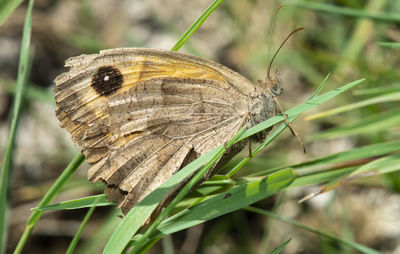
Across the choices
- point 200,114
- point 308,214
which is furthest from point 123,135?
point 308,214

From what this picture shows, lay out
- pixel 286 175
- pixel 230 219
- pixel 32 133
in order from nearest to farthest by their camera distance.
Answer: pixel 286 175, pixel 230 219, pixel 32 133

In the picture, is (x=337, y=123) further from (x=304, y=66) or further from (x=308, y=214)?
(x=308, y=214)

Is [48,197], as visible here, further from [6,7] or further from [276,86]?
[276,86]

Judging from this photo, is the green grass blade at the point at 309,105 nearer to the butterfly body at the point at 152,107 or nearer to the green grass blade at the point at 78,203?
the butterfly body at the point at 152,107

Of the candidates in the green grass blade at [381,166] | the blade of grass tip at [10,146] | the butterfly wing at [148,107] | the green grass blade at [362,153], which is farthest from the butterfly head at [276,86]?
the blade of grass tip at [10,146]

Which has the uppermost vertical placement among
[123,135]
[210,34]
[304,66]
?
[210,34]

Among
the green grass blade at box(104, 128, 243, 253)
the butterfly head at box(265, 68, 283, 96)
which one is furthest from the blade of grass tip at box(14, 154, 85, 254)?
the butterfly head at box(265, 68, 283, 96)
